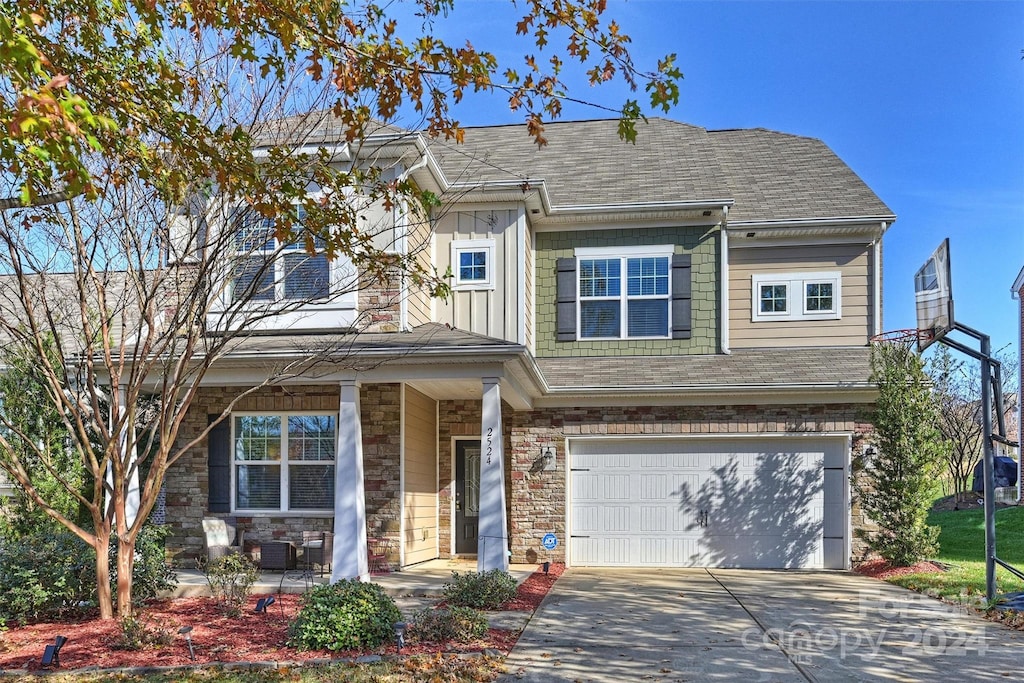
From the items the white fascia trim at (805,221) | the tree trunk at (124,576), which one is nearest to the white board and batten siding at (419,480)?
the tree trunk at (124,576)

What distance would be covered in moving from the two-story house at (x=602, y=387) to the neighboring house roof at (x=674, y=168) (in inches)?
3.6

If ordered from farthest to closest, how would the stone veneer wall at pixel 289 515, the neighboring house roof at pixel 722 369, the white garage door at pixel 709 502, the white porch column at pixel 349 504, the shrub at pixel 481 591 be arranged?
1. the white garage door at pixel 709 502
2. the neighboring house roof at pixel 722 369
3. the stone veneer wall at pixel 289 515
4. the white porch column at pixel 349 504
5. the shrub at pixel 481 591

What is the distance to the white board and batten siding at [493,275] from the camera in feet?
45.7

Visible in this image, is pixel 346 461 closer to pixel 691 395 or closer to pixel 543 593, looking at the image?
pixel 543 593

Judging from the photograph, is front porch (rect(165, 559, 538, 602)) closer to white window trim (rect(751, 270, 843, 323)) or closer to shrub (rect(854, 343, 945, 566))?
shrub (rect(854, 343, 945, 566))

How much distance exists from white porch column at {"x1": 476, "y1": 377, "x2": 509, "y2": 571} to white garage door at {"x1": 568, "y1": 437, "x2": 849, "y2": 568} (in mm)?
3424

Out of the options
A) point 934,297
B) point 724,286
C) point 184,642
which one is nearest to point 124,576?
point 184,642

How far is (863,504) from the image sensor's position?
13000 millimetres

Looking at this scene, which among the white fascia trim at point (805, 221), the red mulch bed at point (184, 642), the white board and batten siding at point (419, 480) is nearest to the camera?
the red mulch bed at point (184, 642)

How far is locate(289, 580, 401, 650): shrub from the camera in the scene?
7340mm

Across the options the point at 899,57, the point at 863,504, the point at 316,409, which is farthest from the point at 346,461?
the point at 899,57

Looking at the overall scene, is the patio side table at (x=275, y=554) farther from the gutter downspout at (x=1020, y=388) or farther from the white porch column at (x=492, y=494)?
the gutter downspout at (x=1020, y=388)

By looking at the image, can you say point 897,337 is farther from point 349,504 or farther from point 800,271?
point 349,504

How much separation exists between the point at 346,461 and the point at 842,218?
29.4 feet
